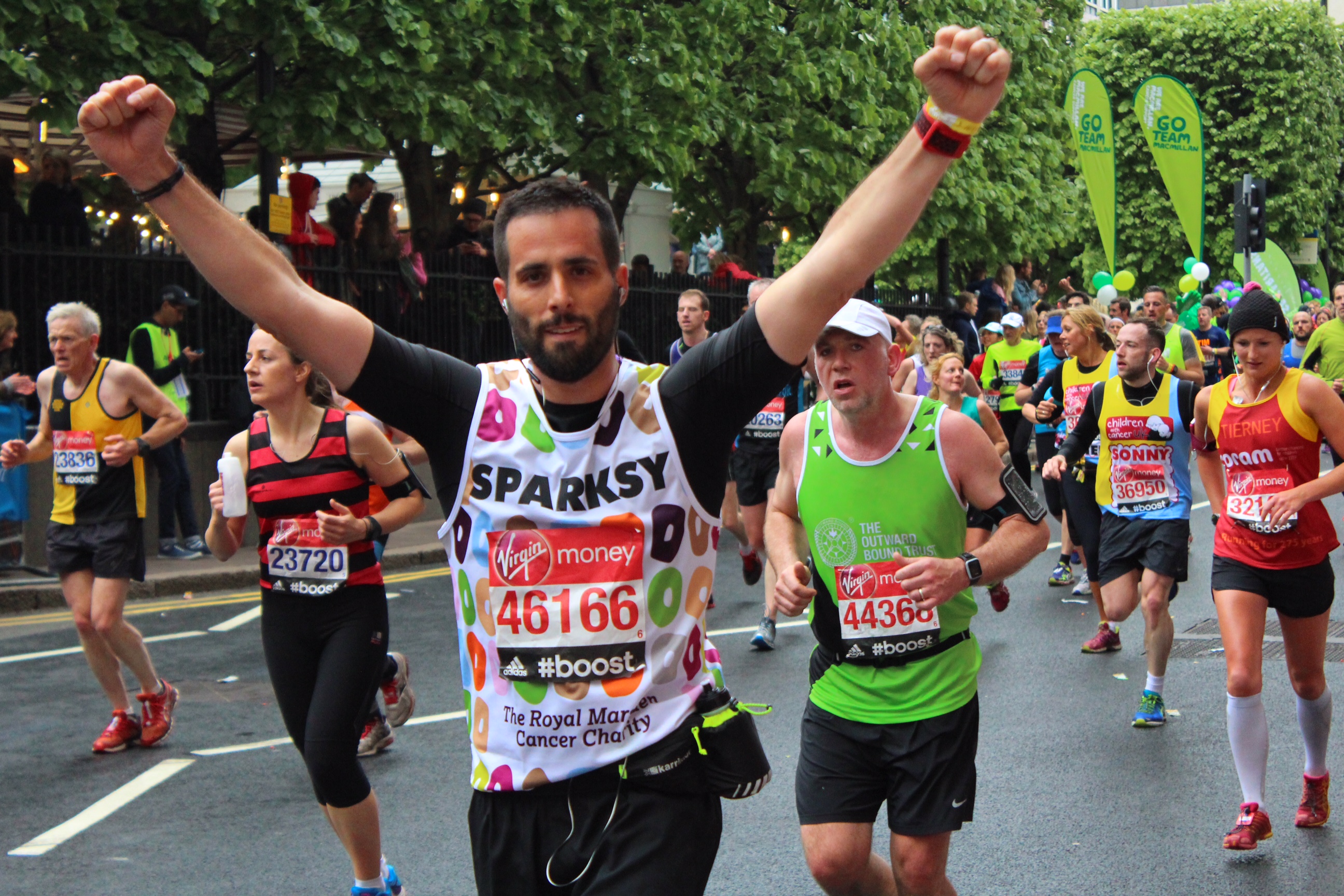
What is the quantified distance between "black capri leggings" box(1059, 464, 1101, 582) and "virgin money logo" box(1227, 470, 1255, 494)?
2.63 metres

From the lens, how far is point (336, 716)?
479 centimetres

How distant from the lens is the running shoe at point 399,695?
21.1ft

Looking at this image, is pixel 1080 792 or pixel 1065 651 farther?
pixel 1065 651

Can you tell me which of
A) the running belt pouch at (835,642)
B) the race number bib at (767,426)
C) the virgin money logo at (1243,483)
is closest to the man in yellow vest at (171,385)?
the race number bib at (767,426)

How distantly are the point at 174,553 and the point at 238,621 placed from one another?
9.02ft

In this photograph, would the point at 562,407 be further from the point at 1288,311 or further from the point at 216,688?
the point at 1288,311

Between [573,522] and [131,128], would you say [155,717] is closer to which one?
[573,522]

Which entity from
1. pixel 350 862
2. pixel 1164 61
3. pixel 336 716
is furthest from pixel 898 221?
pixel 1164 61

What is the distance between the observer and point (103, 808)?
6.01m

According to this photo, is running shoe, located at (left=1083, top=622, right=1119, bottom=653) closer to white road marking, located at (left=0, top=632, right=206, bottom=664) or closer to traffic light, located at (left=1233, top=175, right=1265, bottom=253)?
white road marking, located at (left=0, top=632, right=206, bottom=664)

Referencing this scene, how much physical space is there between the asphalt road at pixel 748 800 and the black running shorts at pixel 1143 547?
2.26ft

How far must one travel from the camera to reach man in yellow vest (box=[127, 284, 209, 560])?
40.5ft

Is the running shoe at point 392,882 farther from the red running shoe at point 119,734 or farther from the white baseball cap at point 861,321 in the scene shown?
the red running shoe at point 119,734

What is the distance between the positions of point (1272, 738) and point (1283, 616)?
1597 millimetres
